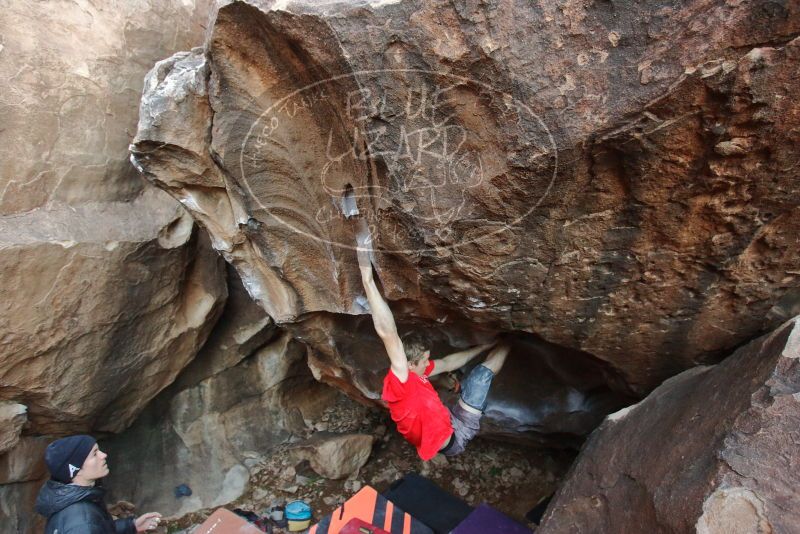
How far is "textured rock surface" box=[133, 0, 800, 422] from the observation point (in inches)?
57.0

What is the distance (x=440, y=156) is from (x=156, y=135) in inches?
45.3

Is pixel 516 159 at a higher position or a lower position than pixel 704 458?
higher

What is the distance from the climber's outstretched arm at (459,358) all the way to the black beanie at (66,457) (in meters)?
1.57

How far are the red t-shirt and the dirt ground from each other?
1.14 meters

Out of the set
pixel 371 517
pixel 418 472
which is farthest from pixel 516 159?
pixel 418 472

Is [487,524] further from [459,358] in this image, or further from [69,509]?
[69,509]

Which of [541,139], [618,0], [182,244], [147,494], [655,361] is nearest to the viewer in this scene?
[618,0]

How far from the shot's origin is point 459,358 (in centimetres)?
272

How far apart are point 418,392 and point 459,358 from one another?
43 cm

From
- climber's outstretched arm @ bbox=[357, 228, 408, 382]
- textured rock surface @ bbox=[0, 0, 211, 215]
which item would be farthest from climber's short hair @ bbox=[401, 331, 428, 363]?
textured rock surface @ bbox=[0, 0, 211, 215]

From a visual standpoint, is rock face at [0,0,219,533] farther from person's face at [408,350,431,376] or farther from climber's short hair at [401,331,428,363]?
person's face at [408,350,431,376]

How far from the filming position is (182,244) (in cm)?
294

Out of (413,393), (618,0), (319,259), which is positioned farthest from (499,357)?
(618,0)

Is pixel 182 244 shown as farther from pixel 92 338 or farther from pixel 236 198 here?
pixel 236 198
